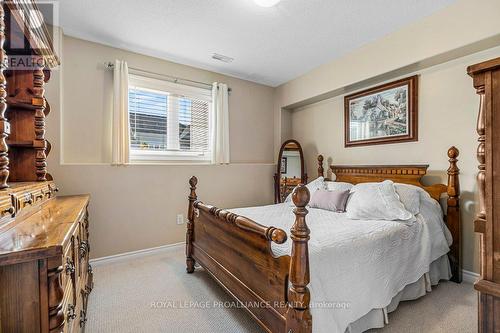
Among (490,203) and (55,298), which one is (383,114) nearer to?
(490,203)

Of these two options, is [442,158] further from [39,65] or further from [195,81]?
[39,65]

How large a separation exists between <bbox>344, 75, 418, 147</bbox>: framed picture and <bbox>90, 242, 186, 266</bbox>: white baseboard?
9.45 feet

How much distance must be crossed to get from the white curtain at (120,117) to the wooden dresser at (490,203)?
3162 millimetres

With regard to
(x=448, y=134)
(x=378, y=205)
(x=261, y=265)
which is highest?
(x=448, y=134)

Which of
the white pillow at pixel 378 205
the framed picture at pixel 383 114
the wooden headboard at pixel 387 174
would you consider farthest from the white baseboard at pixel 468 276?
the framed picture at pixel 383 114

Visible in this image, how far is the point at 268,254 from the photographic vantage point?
1.49 m

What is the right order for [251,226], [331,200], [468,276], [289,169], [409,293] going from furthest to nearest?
1. [289,169]
2. [331,200]
3. [468,276]
4. [409,293]
5. [251,226]

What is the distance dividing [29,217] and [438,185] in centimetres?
341

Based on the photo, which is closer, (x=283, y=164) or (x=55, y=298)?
(x=55, y=298)

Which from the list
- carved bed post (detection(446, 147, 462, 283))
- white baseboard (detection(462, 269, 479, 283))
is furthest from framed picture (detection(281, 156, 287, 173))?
white baseboard (detection(462, 269, 479, 283))

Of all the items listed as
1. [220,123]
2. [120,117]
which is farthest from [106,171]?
[220,123]

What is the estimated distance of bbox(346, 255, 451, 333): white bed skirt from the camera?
1635 mm

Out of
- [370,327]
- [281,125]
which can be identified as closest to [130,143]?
[281,125]

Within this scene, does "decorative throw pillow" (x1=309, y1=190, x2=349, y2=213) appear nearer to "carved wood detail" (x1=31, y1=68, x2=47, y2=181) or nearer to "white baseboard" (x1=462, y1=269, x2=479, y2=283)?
"white baseboard" (x1=462, y1=269, x2=479, y2=283)
